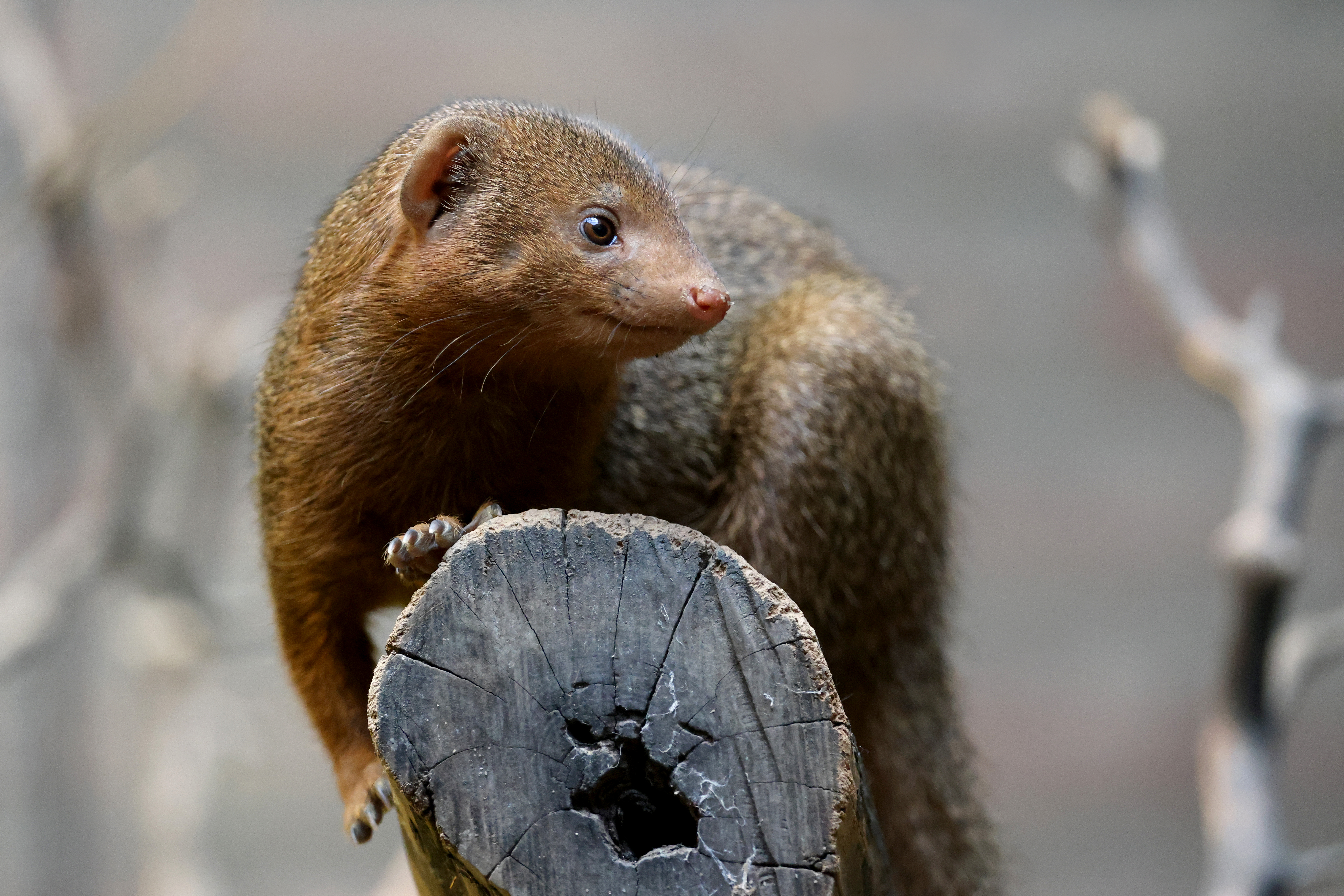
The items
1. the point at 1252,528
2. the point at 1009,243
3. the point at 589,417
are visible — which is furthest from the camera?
the point at 1009,243

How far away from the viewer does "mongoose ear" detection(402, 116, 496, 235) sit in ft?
7.96

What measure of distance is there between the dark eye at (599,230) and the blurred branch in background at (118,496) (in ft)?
11.0

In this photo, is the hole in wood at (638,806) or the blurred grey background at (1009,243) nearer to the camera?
the hole in wood at (638,806)

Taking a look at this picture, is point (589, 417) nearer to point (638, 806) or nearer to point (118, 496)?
point (638, 806)

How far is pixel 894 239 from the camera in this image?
799cm

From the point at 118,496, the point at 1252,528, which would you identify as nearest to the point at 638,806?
the point at 1252,528

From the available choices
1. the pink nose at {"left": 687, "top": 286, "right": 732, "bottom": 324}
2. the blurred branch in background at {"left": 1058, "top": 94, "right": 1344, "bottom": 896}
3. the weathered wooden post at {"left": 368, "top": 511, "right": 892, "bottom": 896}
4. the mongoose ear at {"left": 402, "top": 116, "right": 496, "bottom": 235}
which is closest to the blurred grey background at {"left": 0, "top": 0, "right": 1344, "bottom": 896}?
the blurred branch in background at {"left": 1058, "top": 94, "right": 1344, "bottom": 896}

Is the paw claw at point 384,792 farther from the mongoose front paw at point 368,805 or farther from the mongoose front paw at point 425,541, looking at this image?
the mongoose front paw at point 425,541

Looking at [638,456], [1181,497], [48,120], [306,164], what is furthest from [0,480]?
[1181,497]

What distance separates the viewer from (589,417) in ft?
8.79

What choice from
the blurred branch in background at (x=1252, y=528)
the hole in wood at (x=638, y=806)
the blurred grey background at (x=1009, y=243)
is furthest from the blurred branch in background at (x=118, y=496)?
the hole in wood at (x=638, y=806)

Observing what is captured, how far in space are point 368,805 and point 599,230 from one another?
1.21 meters

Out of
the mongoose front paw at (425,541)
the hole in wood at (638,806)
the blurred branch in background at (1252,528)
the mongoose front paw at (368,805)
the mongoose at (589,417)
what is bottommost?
the mongoose front paw at (368,805)

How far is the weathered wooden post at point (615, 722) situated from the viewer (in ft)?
5.74
